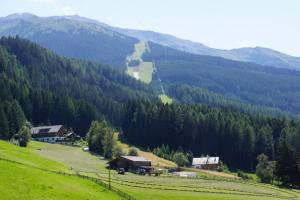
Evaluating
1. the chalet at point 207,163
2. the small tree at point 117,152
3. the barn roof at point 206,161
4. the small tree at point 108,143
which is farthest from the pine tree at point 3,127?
the barn roof at point 206,161

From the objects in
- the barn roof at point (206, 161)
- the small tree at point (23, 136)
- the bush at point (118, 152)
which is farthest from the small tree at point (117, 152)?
the barn roof at point (206, 161)

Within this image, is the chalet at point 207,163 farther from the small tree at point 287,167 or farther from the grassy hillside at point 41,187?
the grassy hillside at point 41,187

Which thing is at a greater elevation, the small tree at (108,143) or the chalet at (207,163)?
the small tree at (108,143)

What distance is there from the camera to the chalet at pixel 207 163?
18162 centimetres

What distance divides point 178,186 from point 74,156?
185 ft

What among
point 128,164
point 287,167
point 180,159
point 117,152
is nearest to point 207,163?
point 180,159

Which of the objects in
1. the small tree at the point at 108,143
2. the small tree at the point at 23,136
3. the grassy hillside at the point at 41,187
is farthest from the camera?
the small tree at the point at 108,143

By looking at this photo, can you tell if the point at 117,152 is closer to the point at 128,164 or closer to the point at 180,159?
the point at 180,159

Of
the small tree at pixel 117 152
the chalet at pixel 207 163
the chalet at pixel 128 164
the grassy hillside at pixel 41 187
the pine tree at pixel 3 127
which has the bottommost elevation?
the chalet at pixel 207 163

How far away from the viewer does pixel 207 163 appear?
183m

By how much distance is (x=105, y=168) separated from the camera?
13725cm

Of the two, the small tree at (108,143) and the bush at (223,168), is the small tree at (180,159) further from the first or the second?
the small tree at (108,143)

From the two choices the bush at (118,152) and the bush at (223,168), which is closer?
the bush at (118,152)

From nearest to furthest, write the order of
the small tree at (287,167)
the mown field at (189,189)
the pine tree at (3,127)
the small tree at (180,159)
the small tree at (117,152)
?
the mown field at (189,189)
the small tree at (287,167)
the pine tree at (3,127)
the small tree at (117,152)
the small tree at (180,159)
